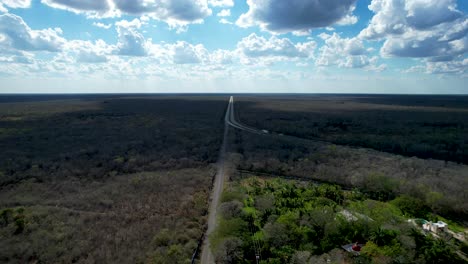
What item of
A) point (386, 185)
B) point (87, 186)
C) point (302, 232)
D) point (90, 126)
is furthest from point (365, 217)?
point (90, 126)

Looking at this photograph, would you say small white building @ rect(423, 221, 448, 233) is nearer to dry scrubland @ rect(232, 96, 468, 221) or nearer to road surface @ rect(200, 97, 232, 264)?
dry scrubland @ rect(232, 96, 468, 221)

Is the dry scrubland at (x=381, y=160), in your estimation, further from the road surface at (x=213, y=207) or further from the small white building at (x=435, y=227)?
the small white building at (x=435, y=227)

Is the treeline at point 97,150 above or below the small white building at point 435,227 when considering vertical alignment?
above

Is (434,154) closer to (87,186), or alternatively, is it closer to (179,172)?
(179,172)

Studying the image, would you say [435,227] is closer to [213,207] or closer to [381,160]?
[213,207]

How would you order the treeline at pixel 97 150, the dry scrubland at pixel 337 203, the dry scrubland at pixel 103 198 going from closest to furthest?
the dry scrubland at pixel 337 203 → the dry scrubland at pixel 103 198 → the treeline at pixel 97 150

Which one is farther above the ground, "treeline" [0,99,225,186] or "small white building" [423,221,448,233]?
"treeline" [0,99,225,186]

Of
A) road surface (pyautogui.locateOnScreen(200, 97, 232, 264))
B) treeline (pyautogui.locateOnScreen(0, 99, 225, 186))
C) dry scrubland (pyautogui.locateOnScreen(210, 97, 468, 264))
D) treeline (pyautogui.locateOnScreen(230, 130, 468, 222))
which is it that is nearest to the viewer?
dry scrubland (pyautogui.locateOnScreen(210, 97, 468, 264))

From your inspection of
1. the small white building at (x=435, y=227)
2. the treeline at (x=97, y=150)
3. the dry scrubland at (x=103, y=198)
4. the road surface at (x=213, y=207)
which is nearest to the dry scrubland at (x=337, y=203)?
the small white building at (x=435, y=227)

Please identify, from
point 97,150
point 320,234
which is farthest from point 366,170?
point 97,150

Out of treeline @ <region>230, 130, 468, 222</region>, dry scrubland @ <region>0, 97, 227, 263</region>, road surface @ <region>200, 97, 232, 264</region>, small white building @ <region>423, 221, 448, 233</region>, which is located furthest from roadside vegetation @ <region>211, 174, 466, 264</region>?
treeline @ <region>230, 130, 468, 222</region>
